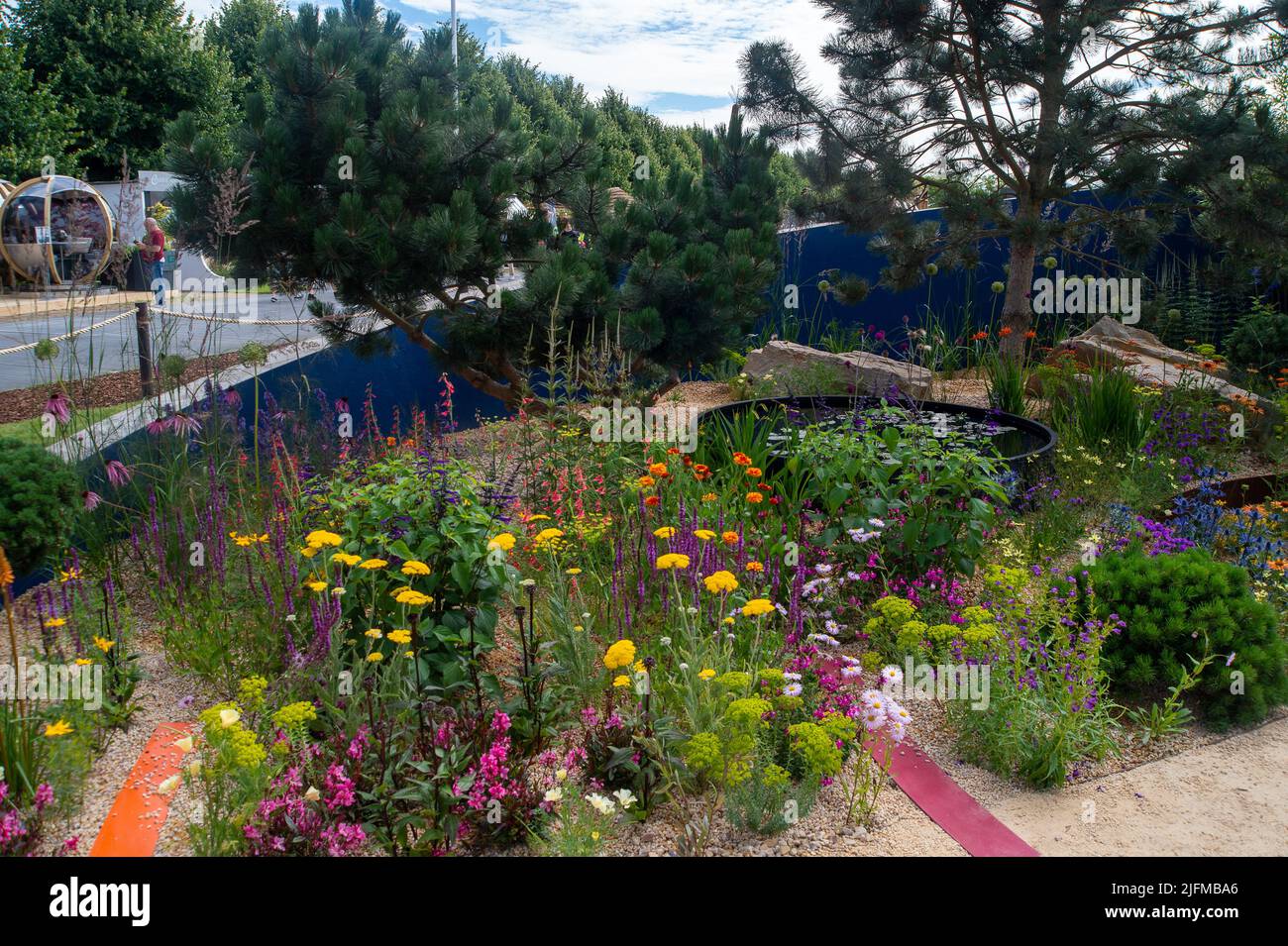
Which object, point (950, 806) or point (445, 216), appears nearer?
point (950, 806)

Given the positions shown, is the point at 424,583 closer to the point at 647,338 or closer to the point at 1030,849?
the point at 1030,849

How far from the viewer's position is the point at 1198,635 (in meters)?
3.45

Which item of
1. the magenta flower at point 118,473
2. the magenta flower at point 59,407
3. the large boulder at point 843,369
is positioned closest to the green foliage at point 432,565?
the magenta flower at point 118,473

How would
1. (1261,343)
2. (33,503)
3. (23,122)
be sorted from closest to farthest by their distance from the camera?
(33,503), (1261,343), (23,122)

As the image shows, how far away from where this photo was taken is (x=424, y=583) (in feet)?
10.4

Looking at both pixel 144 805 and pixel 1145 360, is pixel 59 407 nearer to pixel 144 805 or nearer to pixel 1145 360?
pixel 144 805

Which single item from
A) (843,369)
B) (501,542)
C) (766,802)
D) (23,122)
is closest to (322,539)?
(501,542)

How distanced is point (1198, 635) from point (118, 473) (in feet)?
14.5

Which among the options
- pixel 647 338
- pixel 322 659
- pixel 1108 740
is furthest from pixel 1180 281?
pixel 322 659

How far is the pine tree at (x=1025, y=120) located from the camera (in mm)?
→ 7078

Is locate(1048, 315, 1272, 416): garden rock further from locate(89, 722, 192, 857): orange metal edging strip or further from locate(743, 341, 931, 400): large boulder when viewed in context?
locate(89, 722, 192, 857): orange metal edging strip

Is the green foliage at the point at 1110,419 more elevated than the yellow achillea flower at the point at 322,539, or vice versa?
the green foliage at the point at 1110,419

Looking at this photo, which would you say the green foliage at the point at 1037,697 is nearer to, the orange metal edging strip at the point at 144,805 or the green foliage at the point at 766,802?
the green foliage at the point at 766,802

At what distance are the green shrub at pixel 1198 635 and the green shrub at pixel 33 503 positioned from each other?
4.06m
